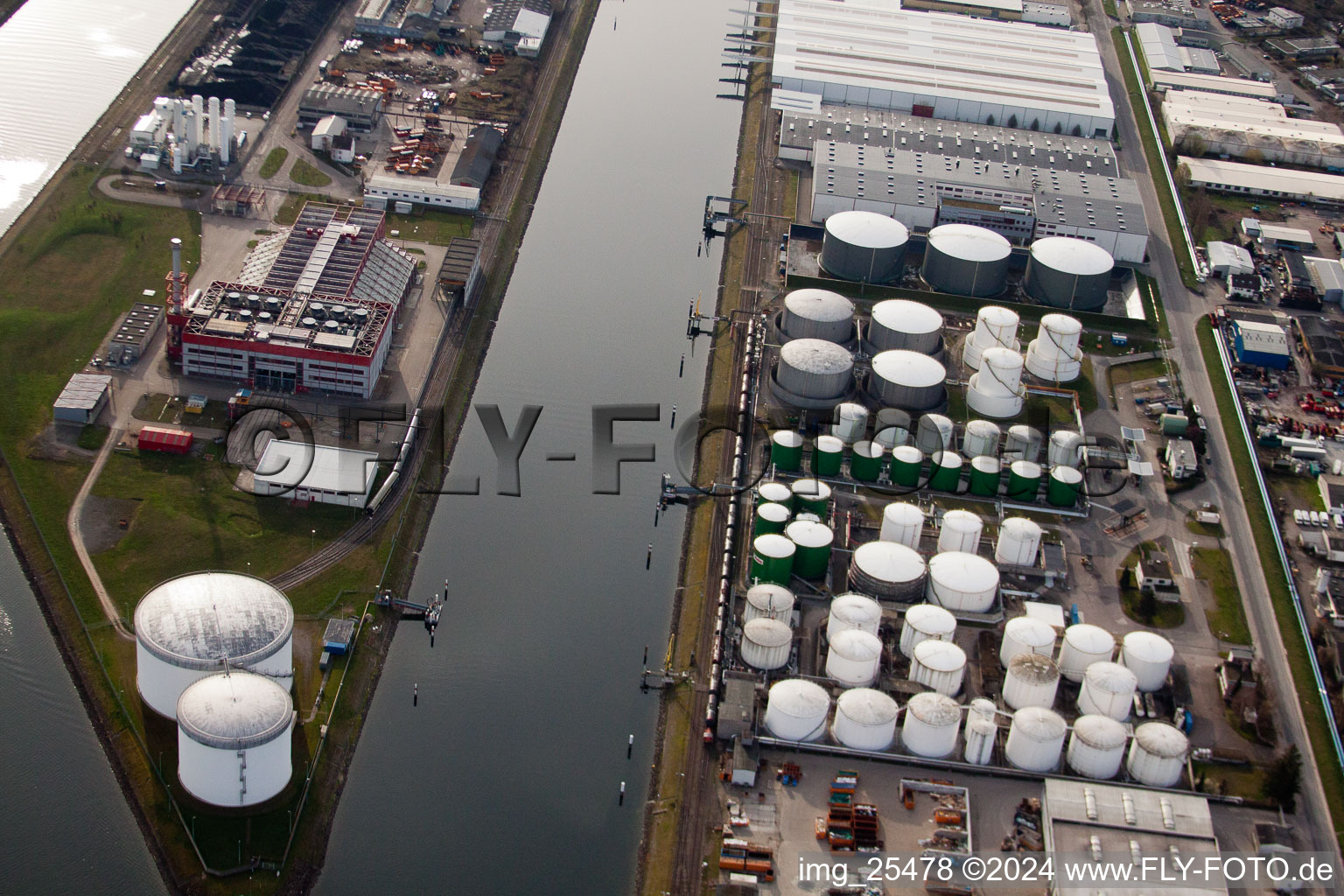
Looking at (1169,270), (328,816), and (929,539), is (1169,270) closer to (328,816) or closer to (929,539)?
(929,539)

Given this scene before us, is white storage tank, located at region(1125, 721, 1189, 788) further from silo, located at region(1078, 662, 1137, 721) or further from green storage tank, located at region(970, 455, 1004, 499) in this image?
green storage tank, located at region(970, 455, 1004, 499)

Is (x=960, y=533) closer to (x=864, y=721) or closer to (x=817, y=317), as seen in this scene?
(x=864, y=721)

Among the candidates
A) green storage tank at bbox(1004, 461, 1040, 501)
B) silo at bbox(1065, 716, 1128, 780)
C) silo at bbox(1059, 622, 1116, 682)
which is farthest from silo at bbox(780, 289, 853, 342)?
silo at bbox(1065, 716, 1128, 780)

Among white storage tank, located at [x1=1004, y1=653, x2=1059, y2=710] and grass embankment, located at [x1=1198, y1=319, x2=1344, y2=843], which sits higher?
white storage tank, located at [x1=1004, y1=653, x2=1059, y2=710]

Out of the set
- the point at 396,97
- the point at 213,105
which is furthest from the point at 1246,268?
the point at 213,105

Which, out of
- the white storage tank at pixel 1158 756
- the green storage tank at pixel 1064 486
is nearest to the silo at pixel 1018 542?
the green storage tank at pixel 1064 486
